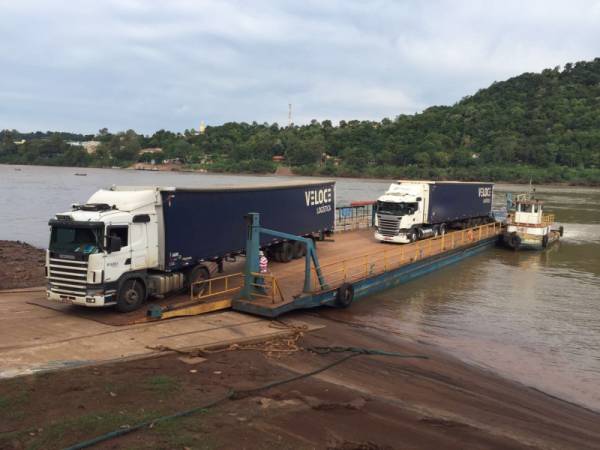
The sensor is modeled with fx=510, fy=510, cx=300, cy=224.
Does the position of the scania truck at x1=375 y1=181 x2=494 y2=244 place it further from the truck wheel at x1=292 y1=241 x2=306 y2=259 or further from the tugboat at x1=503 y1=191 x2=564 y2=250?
the truck wheel at x1=292 y1=241 x2=306 y2=259

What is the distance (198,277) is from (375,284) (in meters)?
7.52

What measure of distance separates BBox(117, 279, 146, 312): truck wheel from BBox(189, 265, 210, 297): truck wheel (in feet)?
5.49

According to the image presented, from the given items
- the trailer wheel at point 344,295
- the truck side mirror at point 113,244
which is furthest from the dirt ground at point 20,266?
the trailer wheel at point 344,295

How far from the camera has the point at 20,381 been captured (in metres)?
8.99

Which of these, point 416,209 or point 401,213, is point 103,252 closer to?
point 401,213

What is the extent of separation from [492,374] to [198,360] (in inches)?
299

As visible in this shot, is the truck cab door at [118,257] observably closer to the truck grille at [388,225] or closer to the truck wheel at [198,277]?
the truck wheel at [198,277]

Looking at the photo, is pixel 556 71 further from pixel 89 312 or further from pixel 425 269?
pixel 89 312

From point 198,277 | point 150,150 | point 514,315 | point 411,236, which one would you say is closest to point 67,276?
point 198,277

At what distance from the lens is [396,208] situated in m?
27.3

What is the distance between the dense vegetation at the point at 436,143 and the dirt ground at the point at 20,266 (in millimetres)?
106787

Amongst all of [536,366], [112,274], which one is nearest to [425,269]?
[536,366]

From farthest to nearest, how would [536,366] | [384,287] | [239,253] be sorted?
[384,287] < [239,253] < [536,366]

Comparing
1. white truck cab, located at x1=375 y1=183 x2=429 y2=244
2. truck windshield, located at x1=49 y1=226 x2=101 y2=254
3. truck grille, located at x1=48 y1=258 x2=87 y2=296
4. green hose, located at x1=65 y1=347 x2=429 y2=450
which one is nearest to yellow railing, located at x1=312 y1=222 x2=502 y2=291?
white truck cab, located at x1=375 y1=183 x2=429 y2=244
